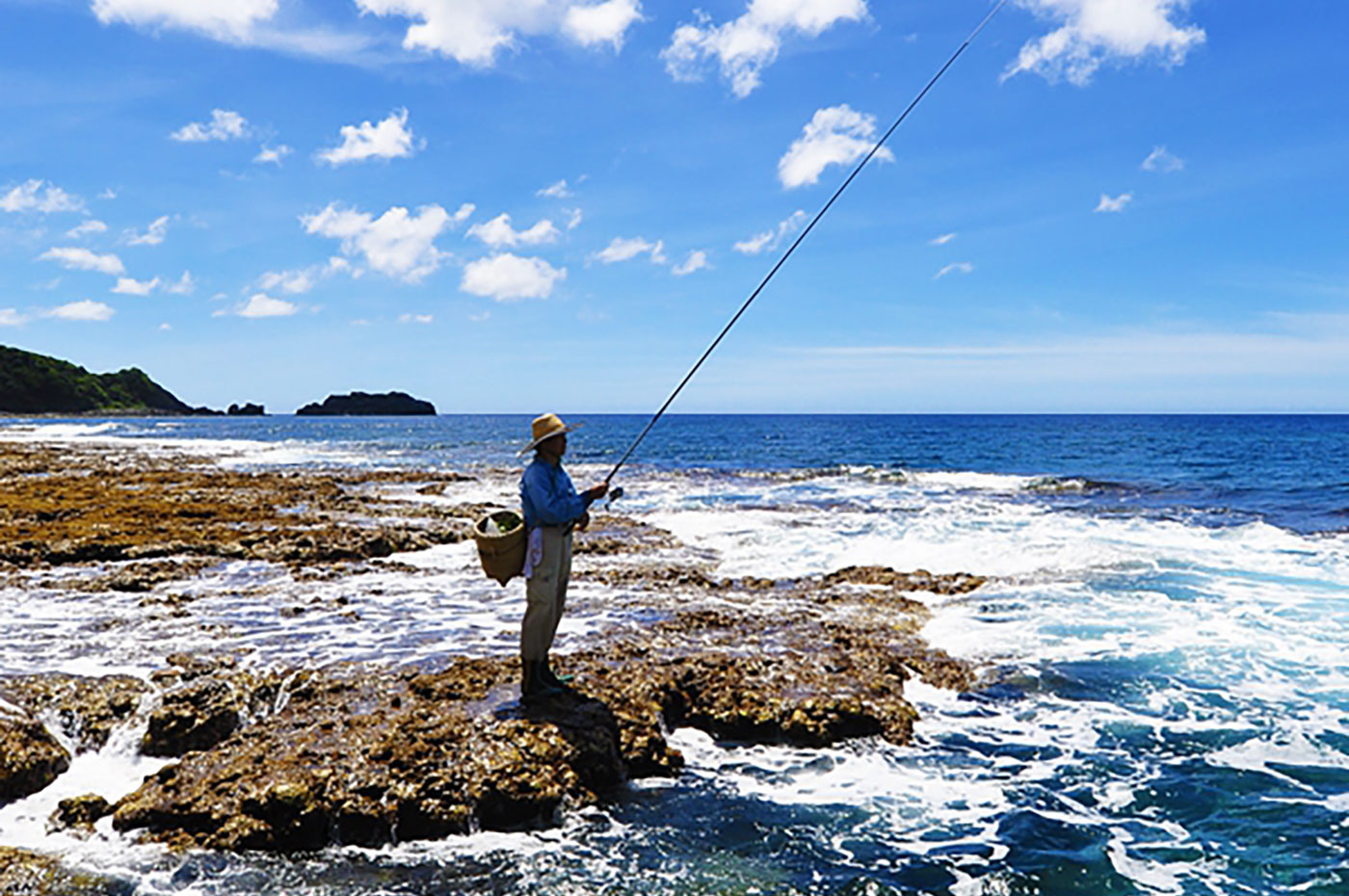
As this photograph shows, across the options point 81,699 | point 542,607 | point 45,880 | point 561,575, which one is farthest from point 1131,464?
point 45,880

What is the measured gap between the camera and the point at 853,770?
652 centimetres

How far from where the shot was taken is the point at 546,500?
21.0ft

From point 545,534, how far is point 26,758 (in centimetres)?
369

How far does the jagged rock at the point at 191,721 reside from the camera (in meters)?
6.59

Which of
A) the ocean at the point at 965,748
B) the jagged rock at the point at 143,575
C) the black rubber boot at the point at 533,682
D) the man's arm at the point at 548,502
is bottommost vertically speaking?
the ocean at the point at 965,748

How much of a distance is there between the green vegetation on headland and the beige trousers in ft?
515

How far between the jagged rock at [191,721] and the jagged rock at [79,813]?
1.00 meters

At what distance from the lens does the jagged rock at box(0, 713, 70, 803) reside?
5852 millimetres

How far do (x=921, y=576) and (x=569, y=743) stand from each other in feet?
27.8

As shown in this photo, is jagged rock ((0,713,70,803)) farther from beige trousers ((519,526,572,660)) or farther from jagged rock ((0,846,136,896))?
beige trousers ((519,526,572,660))

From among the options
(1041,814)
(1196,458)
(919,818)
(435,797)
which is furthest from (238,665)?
(1196,458)

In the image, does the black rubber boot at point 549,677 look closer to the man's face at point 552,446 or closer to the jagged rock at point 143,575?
the man's face at point 552,446

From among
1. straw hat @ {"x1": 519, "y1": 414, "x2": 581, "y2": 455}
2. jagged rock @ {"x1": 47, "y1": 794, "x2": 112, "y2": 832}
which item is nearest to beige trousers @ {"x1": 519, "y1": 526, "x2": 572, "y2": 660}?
straw hat @ {"x1": 519, "y1": 414, "x2": 581, "y2": 455}

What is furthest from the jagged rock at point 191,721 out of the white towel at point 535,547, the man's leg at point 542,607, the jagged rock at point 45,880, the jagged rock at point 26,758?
the white towel at point 535,547
